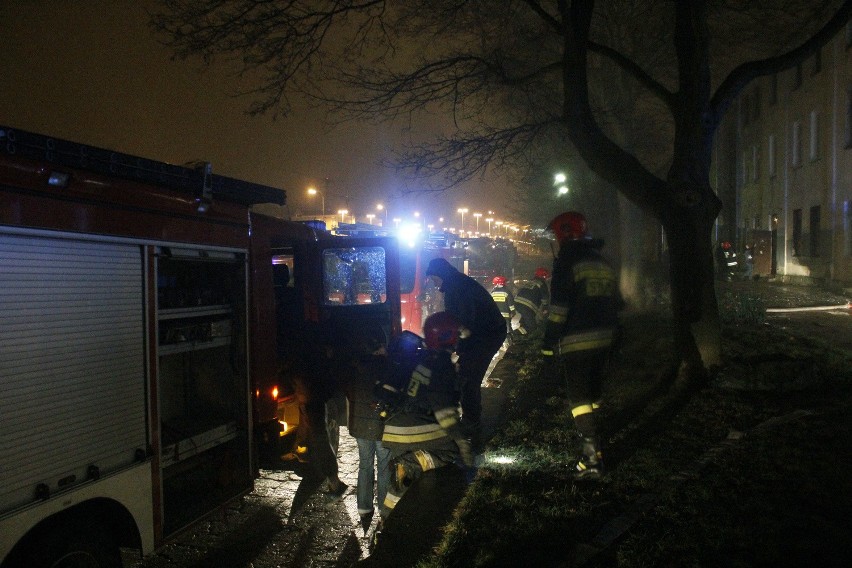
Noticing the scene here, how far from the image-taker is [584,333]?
441cm

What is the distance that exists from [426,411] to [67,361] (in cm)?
219

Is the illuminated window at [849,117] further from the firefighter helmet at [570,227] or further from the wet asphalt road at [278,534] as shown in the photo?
the wet asphalt road at [278,534]

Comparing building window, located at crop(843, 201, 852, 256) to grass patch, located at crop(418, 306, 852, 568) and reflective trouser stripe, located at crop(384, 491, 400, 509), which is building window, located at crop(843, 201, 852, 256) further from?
reflective trouser stripe, located at crop(384, 491, 400, 509)

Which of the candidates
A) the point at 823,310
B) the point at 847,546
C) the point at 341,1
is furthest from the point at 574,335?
the point at 823,310

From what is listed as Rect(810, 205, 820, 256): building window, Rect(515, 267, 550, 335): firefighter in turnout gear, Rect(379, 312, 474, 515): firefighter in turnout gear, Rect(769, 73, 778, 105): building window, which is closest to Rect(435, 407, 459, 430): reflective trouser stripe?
Rect(379, 312, 474, 515): firefighter in turnout gear

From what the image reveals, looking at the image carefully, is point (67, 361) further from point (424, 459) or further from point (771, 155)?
point (771, 155)

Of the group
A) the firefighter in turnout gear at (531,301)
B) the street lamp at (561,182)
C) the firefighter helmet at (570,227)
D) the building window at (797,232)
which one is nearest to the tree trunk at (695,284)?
the firefighter helmet at (570,227)

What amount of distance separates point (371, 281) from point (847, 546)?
4635mm

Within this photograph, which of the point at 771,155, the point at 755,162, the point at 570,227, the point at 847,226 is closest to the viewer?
the point at 570,227

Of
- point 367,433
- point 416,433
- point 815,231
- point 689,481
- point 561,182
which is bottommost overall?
point 689,481

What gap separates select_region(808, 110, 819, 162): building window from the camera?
19.1 m

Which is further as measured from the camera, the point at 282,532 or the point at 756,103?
the point at 756,103

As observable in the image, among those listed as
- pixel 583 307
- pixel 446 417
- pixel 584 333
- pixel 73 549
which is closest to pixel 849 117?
pixel 583 307

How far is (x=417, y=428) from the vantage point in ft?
13.0
